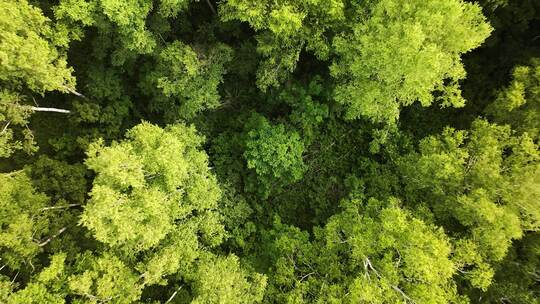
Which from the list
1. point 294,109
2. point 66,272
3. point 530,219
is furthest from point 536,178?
point 66,272

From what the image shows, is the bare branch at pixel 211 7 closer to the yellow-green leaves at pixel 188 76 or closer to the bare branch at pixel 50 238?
the yellow-green leaves at pixel 188 76

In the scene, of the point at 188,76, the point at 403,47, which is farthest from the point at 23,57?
the point at 403,47

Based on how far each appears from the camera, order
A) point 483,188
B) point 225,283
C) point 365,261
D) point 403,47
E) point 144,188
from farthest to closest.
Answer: point 365,261 → point 483,188 → point 225,283 → point 144,188 → point 403,47

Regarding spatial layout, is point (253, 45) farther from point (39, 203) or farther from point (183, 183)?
point (39, 203)

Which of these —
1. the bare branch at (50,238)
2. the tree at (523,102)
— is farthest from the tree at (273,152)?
the tree at (523,102)

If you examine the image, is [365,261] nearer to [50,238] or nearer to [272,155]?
[272,155]
